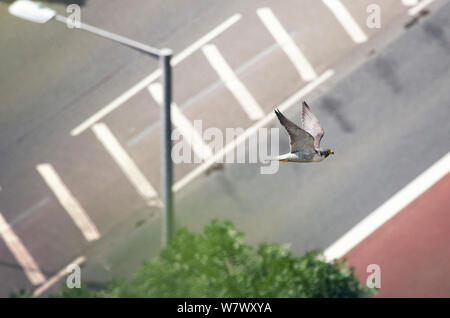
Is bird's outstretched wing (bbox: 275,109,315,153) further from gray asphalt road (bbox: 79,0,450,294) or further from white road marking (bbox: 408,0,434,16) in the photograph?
white road marking (bbox: 408,0,434,16)

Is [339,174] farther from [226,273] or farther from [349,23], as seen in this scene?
→ [226,273]

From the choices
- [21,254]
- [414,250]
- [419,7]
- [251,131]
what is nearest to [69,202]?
[21,254]

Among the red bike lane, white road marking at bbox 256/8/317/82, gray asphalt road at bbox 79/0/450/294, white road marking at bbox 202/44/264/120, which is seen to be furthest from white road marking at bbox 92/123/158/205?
the red bike lane

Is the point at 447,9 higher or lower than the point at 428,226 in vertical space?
higher

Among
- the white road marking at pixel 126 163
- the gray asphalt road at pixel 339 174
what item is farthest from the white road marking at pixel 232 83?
the white road marking at pixel 126 163
